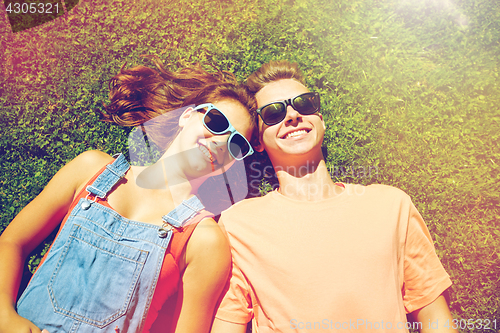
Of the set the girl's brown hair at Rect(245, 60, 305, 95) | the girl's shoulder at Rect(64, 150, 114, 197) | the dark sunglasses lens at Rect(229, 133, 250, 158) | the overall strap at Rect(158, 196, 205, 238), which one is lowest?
the overall strap at Rect(158, 196, 205, 238)

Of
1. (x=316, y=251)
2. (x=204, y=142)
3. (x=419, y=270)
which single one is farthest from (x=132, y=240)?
(x=419, y=270)

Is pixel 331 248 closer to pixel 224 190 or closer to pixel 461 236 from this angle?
pixel 224 190

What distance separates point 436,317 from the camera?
267 centimetres

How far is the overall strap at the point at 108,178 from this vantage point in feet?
8.70

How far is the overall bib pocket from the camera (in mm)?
2391

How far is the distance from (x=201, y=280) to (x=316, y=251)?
107 centimetres

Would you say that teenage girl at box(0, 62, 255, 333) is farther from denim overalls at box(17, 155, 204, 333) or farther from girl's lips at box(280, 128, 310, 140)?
girl's lips at box(280, 128, 310, 140)

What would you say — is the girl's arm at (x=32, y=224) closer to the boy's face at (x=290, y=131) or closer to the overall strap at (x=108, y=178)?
the overall strap at (x=108, y=178)

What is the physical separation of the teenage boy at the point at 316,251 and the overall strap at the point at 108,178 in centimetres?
114

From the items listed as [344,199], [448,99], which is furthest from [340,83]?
[344,199]

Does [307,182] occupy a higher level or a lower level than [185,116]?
lower

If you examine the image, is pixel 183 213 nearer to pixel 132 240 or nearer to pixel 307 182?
pixel 132 240

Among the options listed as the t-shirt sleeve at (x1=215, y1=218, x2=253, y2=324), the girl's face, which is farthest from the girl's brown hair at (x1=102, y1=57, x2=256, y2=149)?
the t-shirt sleeve at (x1=215, y1=218, x2=253, y2=324)

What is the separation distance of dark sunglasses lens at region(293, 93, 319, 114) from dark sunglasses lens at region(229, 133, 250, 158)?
652mm
